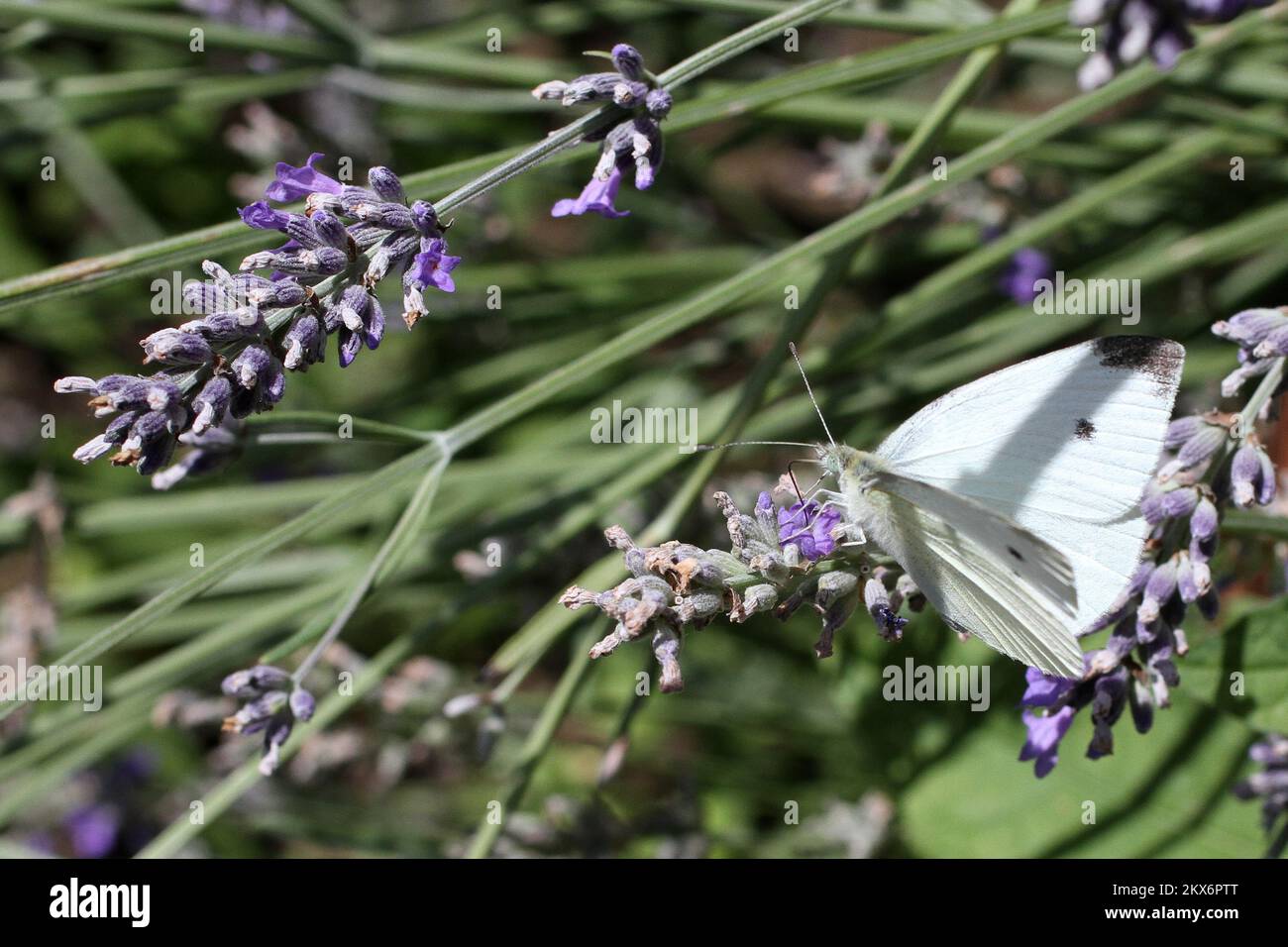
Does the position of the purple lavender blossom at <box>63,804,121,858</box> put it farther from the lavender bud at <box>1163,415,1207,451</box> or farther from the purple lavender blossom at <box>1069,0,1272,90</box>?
the purple lavender blossom at <box>1069,0,1272,90</box>

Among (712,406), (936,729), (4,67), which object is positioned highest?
(4,67)

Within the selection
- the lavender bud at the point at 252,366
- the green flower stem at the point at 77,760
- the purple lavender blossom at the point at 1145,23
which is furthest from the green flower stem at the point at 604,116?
the green flower stem at the point at 77,760

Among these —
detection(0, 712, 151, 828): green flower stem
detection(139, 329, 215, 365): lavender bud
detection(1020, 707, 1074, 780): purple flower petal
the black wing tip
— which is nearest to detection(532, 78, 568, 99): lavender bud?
detection(139, 329, 215, 365): lavender bud

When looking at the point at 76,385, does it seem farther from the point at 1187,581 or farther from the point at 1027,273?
the point at 1027,273

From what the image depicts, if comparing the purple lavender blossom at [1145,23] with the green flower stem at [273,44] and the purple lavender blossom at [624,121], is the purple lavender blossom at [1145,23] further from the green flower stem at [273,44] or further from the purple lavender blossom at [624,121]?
the green flower stem at [273,44]

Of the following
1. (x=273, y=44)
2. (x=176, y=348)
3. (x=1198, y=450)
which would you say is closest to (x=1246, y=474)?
(x=1198, y=450)
